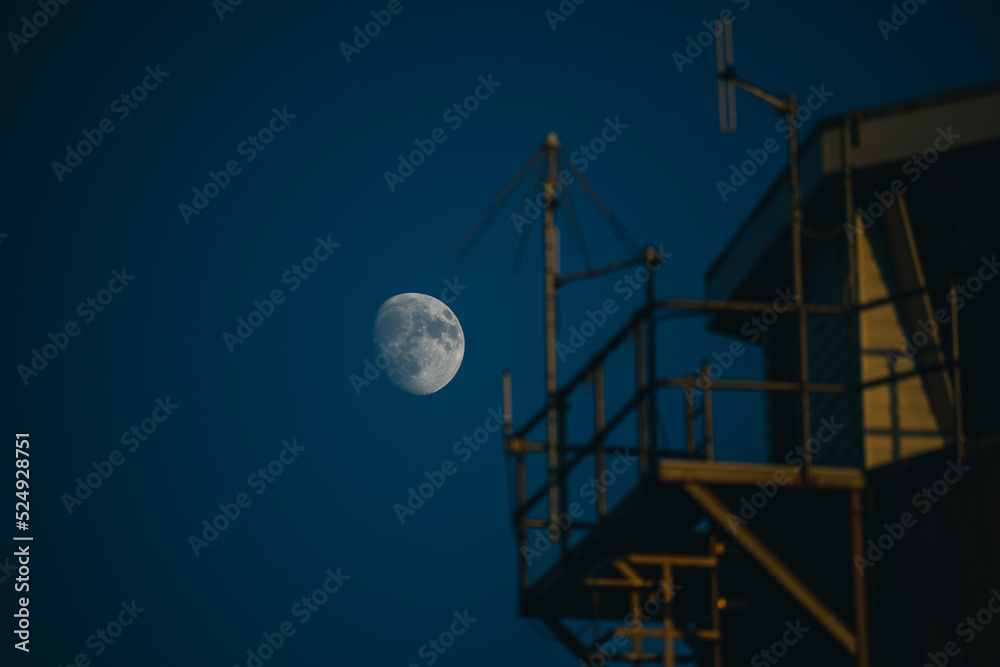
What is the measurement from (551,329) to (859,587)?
6215 millimetres

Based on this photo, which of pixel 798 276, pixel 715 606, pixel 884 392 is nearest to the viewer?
pixel 798 276

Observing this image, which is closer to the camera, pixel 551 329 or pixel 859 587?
pixel 859 587

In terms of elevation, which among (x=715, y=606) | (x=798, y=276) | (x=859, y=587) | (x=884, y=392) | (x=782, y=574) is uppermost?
(x=884, y=392)

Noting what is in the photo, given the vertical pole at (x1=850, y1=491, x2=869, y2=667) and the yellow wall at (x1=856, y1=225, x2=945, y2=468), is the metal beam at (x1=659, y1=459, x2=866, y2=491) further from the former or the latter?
the yellow wall at (x1=856, y1=225, x2=945, y2=468)

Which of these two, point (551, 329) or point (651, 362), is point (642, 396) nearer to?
point (651, 362)

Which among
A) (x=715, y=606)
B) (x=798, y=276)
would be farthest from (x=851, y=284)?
(x=715, y=606)

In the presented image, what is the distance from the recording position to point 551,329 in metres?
18.6

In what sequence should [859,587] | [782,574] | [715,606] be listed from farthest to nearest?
[715,606], [859,587], [782,574]

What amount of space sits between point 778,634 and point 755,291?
202 inches

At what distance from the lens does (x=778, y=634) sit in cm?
1582

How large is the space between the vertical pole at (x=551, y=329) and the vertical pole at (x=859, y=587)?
12.7ft

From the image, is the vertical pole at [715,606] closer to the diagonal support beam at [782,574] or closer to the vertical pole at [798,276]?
the diagonal support beam at [782,574]

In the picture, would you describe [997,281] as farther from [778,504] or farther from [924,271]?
[778,504]

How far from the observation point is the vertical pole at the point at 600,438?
49.8 feet
